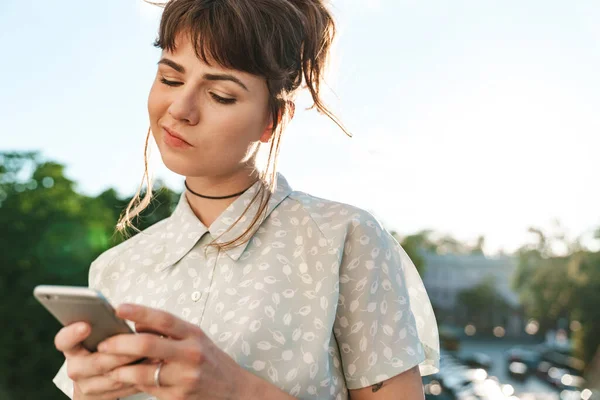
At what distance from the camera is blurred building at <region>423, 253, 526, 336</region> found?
7325 centimetres

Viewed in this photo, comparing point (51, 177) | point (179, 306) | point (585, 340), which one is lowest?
point (585, 340)

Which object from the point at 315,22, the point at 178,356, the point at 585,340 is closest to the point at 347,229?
the point at 315,22

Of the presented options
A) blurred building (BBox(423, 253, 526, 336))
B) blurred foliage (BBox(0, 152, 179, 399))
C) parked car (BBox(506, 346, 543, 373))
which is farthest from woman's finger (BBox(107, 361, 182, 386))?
blurred building (BBox(423, 253, 526, 336))

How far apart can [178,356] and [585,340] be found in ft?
155

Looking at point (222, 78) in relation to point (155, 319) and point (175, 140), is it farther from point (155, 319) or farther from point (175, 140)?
point (155, 319)

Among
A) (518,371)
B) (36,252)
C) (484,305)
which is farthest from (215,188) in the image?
(484,305)

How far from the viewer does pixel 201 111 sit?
6.00 ft

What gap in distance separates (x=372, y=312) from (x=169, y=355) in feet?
2.00

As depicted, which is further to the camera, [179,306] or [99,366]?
[179,306]

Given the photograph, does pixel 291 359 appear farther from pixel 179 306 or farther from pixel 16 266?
pixel 16 266

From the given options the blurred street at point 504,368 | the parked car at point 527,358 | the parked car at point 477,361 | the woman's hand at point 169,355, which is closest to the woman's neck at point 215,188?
the woman's hand at point 169,355

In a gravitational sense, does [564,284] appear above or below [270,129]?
below

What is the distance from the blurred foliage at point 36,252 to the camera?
3641 cm

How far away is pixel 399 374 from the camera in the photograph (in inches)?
73.4
